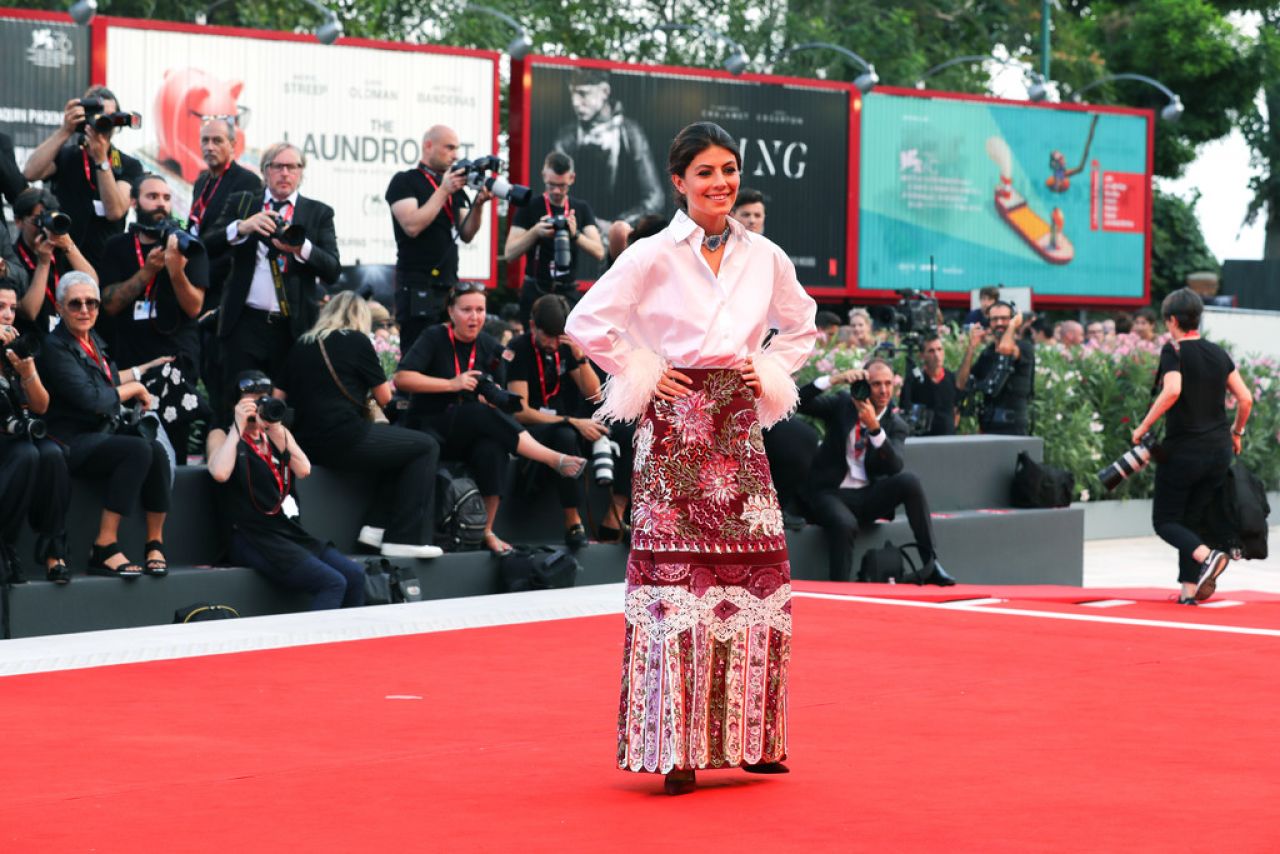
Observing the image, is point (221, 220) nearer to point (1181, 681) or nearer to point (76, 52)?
point (1181, 681)

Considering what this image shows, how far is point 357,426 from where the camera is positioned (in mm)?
10172

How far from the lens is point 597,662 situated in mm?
7727

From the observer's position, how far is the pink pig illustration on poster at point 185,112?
21.3m

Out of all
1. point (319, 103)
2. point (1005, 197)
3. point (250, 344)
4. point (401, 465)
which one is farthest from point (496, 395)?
point (1005, 197)

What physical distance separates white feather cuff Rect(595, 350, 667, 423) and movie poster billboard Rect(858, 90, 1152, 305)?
21.1 metres

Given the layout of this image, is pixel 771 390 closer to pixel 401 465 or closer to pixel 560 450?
pixel 401 465

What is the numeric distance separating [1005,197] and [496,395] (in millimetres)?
19207

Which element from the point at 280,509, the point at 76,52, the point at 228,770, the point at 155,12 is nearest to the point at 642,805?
the point at 228,770

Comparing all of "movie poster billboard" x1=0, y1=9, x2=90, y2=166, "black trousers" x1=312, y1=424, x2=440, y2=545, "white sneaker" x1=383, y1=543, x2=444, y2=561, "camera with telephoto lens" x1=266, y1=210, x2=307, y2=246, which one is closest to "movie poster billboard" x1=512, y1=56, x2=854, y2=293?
"movie poster billboard" x1=0, y1=9, x2=90, y2=166

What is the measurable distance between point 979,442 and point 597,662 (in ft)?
21.5

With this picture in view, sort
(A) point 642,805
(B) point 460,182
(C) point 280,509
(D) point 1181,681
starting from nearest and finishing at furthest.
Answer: (A) point 642,805 → (D) point 1181,681 → (C) point 280,509 → (B) point 460,182

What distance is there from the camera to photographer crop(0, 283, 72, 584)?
865 centimetres

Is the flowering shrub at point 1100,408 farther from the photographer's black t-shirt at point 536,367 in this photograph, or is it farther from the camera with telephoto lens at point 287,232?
the camera with telephoto lens at point 287,232

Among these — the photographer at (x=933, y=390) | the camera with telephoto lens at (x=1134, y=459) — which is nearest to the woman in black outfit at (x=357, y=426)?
the camera with telephoto lens at (x=1134, y=459)
